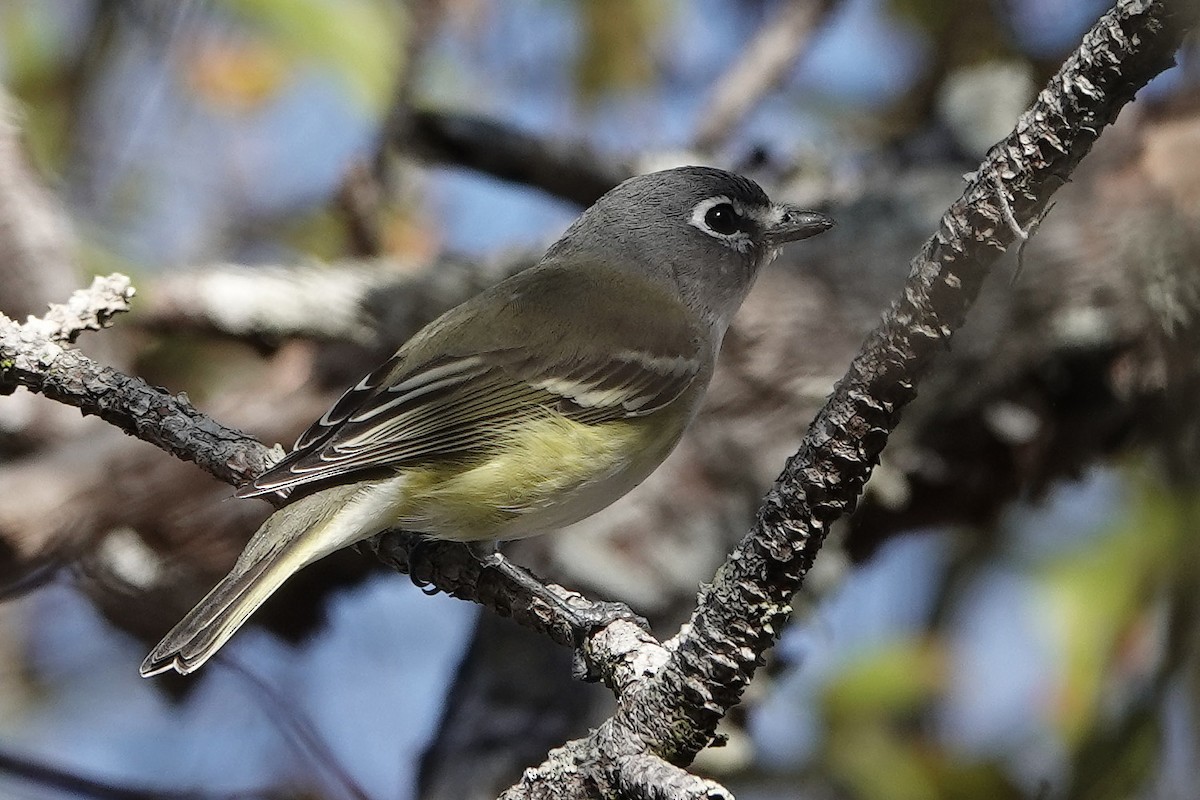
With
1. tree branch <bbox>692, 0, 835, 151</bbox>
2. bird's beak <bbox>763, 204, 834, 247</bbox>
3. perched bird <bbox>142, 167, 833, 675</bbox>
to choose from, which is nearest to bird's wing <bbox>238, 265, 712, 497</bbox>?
perched bird <bbox>142, 167, 833, 675</bbox>

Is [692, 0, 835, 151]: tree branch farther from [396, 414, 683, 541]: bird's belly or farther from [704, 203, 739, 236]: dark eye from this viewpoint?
[396, 414, 683, 541]: bird's belly

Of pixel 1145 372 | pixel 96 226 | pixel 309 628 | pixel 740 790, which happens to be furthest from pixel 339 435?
pixel 1145 372

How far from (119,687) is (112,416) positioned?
4.17 ft

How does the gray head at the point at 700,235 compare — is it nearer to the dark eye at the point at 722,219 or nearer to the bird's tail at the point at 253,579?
the dark eye at the point at 722,219

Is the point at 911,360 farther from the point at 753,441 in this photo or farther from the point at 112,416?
the point at 753,441

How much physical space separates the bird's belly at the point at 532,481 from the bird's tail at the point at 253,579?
24 centimetres

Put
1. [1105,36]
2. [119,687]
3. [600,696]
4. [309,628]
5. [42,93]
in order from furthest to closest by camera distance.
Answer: [42,93]
[309,628]
[600,696]
[119,687]
[1105,36]

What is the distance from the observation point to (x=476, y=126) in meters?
5.12

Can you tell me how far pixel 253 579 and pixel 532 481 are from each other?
28.3 inches

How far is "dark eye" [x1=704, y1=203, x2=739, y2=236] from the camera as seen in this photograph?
13.6 feet

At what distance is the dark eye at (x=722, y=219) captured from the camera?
4.16m

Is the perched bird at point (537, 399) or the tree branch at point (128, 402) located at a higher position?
the perched bird at point (537, 399)

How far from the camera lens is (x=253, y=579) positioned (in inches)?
110

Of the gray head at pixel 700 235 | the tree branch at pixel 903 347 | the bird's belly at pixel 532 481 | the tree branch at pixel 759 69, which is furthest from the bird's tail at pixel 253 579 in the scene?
the tree branch at pixel 759 69
